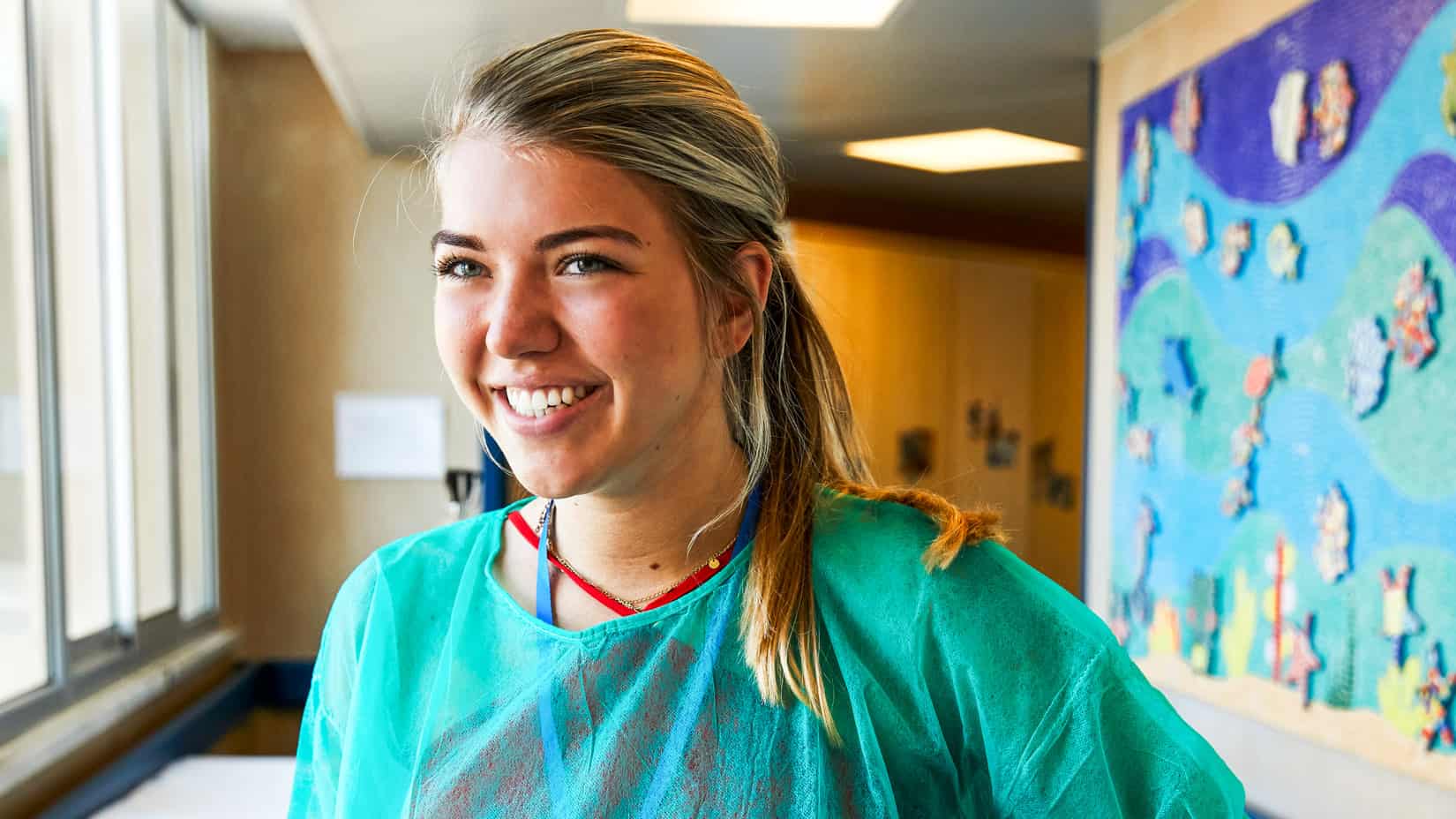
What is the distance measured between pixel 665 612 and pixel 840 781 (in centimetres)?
20

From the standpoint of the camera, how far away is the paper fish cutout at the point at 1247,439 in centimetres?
185

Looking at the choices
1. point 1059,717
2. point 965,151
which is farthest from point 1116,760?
point 965,151

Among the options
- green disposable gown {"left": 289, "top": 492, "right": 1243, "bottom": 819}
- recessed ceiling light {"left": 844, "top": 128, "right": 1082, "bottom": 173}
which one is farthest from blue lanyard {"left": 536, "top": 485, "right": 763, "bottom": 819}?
recessed ceiling light {"left": 844, "top": 128, "right": 1082, "bottom": 173}

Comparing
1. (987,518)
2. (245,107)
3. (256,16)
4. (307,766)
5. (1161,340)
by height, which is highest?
Result: (256,16)

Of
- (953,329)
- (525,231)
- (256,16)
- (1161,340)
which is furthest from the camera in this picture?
(953,329)

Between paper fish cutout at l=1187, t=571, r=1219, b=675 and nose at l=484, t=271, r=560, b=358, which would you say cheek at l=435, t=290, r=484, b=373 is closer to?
nose at l=484, t=271, r=560, b=358

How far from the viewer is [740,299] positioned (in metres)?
0.95

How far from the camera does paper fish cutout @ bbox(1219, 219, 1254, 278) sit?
6.23ft

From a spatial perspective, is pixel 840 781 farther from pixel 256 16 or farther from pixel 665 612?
pixel 256 16

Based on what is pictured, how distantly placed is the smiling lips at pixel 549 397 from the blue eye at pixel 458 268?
10cm

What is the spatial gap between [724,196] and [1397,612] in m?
1.21

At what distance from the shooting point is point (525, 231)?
2.71 feet

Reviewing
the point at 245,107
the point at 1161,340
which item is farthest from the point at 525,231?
the point at 245,107

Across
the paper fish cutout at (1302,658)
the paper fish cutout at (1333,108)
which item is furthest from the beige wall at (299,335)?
the paper fish cutout at (1333,108)
